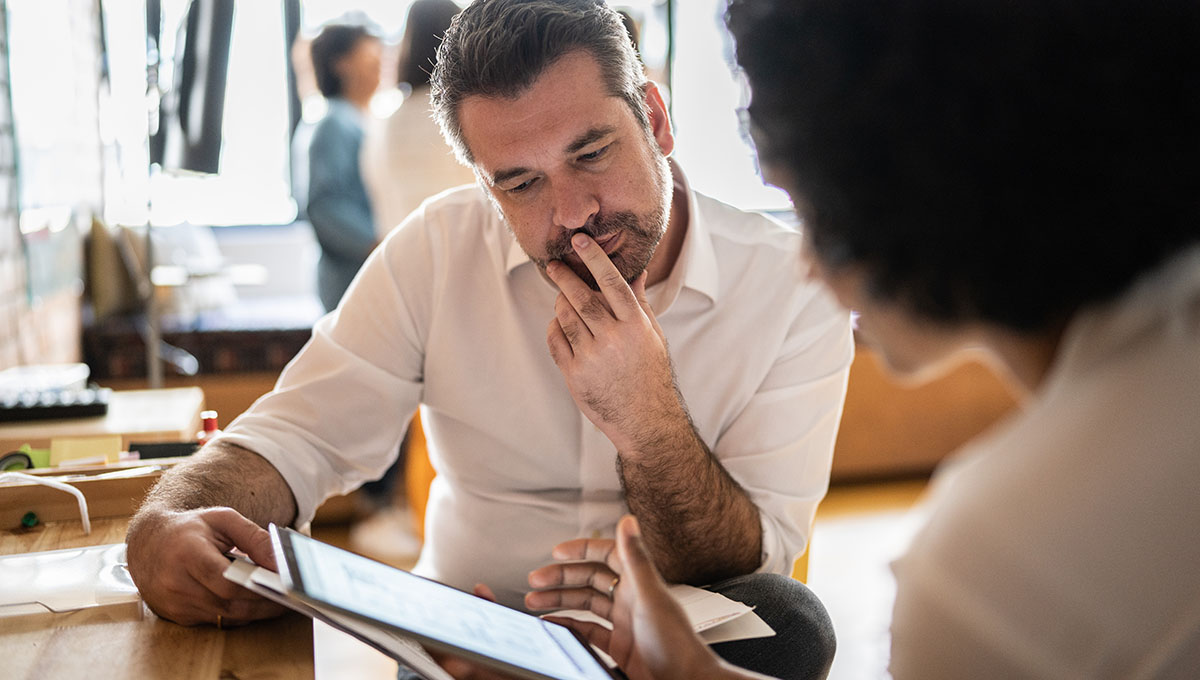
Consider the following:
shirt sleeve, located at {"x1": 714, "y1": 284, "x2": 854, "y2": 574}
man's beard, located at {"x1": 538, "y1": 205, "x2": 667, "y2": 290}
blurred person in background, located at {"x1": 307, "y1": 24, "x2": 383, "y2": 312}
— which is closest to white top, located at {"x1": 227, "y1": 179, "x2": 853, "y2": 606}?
shirt sleeve, located at {"x1": 714, "y1": 284, "x2": 854, "y2": 574}

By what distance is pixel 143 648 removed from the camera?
864 mm

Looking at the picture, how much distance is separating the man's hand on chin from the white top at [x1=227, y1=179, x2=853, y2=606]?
6.0 inches

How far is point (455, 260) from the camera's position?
1.39m

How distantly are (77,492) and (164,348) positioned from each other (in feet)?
7.44

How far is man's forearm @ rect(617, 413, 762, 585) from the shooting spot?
1187mm

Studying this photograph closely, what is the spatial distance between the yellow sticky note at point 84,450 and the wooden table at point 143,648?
50cm

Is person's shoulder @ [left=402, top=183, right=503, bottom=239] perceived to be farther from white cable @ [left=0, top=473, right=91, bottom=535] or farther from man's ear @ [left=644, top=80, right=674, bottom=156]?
white cable @ [left=0, top=473, right=91, bottom=535]

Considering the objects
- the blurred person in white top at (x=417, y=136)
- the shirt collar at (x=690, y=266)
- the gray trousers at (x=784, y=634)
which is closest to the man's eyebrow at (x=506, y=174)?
the shirt collar at (x=690, y=266)

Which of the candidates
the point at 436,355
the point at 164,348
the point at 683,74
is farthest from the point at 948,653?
the point at 683,74

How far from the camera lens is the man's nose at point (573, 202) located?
3.94 feet

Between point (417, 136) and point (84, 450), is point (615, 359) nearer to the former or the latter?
point (84, 450)

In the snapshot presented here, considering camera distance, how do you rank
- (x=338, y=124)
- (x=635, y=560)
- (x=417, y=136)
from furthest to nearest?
(x=338, y=124)
(x=417, y=136)
(x=635, y=560)

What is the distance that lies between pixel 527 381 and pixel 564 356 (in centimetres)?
16

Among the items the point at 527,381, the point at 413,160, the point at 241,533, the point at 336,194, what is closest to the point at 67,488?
the point at 241,533
